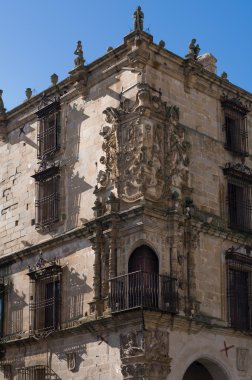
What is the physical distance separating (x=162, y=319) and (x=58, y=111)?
9308 mm

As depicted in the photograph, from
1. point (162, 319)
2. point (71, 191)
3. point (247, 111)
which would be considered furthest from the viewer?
point (247, 111)

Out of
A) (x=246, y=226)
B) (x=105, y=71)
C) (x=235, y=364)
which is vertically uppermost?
(x=105, y=71)

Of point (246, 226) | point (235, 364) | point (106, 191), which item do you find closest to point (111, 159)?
point (106, 191)

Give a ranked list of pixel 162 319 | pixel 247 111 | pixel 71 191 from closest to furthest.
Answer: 1. pixel 162 319
2. pixel 71 191
3. pixel 247 111

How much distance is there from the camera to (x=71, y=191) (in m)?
27.7

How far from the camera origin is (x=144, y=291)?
933 inches

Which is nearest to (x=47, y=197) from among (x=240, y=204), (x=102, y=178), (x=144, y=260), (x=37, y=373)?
(x=102, y=178)

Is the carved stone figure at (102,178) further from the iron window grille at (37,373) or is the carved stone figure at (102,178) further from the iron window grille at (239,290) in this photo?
the iron window grille at (37,373)

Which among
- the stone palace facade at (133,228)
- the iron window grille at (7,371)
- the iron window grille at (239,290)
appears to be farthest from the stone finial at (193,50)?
the iron window grille at (7,371)

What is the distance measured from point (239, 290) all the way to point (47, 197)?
7.32 metres

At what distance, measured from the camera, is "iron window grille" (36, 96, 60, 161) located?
95.3ft

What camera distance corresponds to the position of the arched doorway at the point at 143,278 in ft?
77.9

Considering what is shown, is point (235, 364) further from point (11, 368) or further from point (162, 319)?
point (11, 368)

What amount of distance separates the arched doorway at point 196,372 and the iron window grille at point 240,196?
4741 mm
